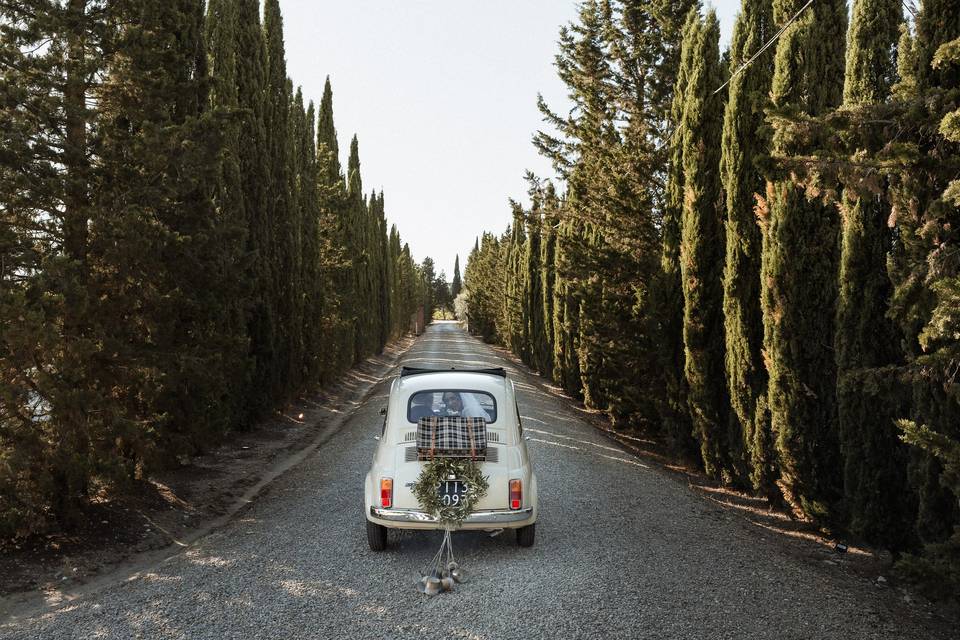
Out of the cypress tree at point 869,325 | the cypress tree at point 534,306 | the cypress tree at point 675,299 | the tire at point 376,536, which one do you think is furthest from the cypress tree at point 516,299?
the tire at point 376,536

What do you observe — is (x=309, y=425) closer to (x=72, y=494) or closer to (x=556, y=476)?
(x=556, y=476)

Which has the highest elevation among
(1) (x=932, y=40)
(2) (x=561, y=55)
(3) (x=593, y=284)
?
(2) (x=561, y=55)

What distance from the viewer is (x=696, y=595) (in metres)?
5.45

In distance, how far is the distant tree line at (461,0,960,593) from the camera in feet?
14.5

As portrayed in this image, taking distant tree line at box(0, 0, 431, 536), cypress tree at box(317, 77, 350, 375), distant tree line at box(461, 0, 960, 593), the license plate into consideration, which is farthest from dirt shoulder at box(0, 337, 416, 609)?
cypress tree at box(317, 77, 350, 375)

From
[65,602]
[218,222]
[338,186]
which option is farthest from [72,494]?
[338,186]

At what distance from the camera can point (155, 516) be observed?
8.05 m

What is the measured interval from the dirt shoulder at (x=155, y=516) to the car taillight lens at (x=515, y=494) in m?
3.71

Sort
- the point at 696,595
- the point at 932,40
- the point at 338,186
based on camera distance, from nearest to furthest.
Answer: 1. the point at 932,40
2. the point at 696,595
3. the point at 338,186

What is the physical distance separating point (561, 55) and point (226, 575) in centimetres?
1609

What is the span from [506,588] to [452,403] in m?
2.13

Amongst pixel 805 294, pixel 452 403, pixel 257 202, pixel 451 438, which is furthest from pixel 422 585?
pixel 257 202

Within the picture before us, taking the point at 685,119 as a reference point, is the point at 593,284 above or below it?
below

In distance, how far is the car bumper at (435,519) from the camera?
6.15 metres
